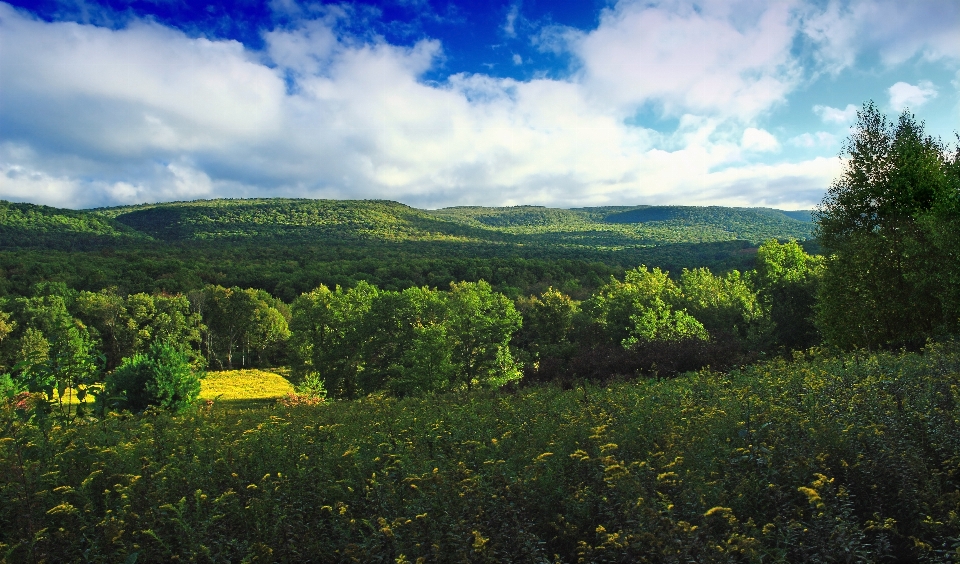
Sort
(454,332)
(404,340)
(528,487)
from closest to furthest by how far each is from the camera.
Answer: (528,487) → (454,332) → (404,340)

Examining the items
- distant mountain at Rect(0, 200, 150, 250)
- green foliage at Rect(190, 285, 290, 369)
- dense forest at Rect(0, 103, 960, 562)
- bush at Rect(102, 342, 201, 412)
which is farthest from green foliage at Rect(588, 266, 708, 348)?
distant mountain at Rect(0, 200, 150, 250)

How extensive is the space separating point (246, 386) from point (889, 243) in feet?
152

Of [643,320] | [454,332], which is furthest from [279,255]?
[643,320]

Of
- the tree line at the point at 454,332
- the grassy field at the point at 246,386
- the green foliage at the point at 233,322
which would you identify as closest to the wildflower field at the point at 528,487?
the tree line at the point at 454,332

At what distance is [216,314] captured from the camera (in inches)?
2489

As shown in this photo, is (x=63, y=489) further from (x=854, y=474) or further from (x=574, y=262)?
(x=574, y=262)

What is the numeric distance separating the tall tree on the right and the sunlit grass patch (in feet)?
104

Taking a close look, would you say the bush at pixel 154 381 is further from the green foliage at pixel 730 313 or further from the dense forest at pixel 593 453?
the green foliage at pixel 730 313

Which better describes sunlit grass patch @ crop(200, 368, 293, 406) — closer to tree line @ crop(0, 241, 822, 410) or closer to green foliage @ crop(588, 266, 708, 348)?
tree line @ crop(0, 241, 822, 410)

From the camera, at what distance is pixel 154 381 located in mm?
20109

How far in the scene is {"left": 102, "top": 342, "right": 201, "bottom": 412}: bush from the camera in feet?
65.3

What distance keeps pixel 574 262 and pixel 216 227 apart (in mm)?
131711

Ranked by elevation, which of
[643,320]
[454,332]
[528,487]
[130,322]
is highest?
[528,487]

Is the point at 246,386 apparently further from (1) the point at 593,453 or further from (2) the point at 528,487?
(2) the point at 528,487
